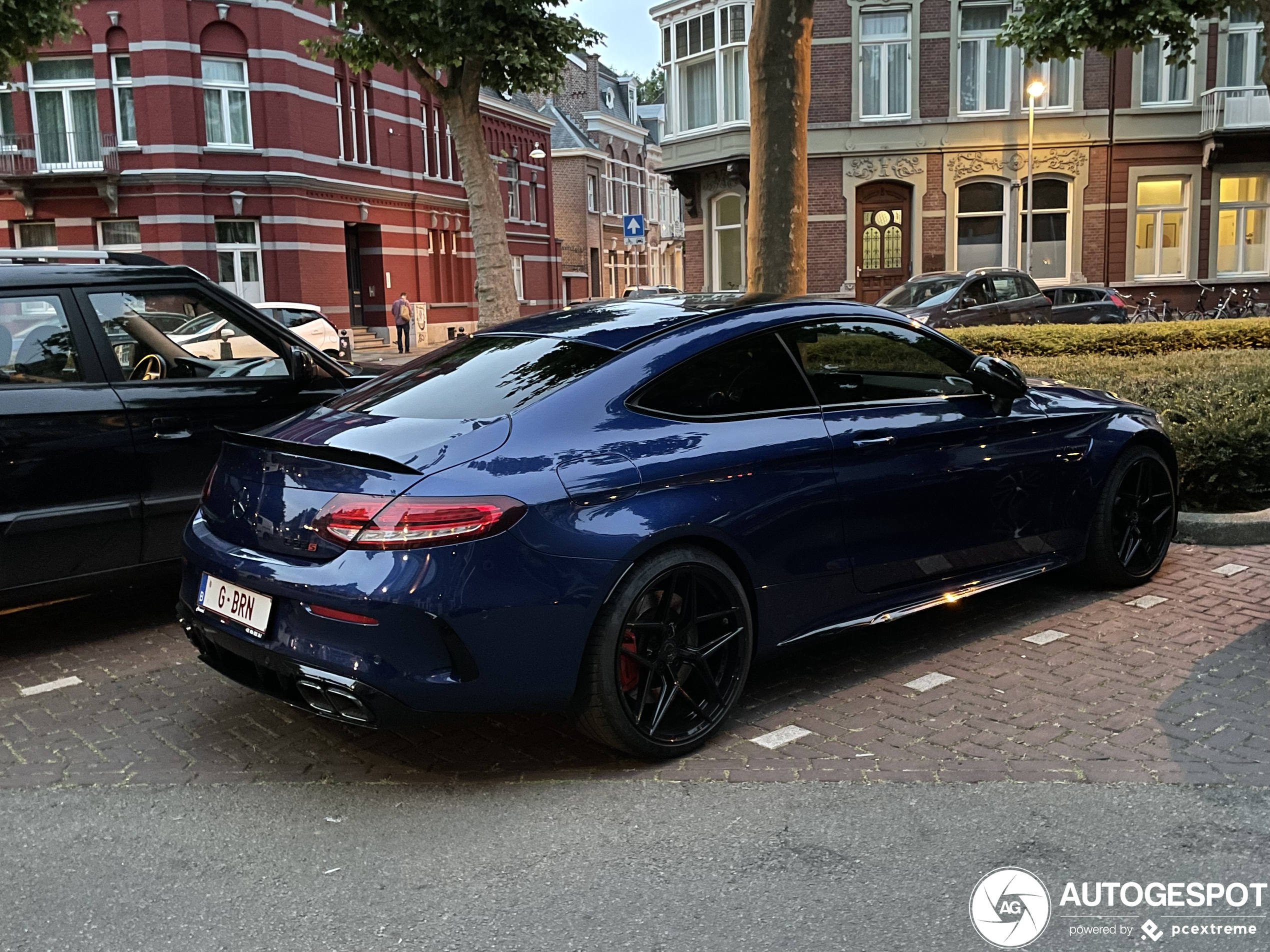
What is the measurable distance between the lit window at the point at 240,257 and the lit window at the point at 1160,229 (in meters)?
22.7

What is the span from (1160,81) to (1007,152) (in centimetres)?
412

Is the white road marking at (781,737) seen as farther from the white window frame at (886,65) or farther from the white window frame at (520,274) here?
the white window frame at (520,274)

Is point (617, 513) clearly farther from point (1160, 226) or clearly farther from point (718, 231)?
point (1160, 226)

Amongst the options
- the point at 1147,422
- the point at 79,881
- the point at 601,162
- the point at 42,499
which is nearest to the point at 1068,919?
the point at 79,881

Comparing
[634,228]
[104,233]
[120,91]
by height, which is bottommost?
[634,228]

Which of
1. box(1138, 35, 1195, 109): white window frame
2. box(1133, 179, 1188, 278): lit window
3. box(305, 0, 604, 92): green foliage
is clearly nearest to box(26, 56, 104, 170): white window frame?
box(305, 0, 604, 92): green foliage

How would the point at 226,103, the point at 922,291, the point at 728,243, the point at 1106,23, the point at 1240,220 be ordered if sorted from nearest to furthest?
the point at 1106,23 < the point at 922,291 < the point at 1240,220 < the point at 226,103 < the point at 728,243

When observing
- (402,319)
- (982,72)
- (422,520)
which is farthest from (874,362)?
(402,319)

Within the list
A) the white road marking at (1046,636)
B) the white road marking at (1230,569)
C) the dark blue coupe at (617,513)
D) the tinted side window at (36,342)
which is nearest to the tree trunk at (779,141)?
the white road marking at (1230,569)

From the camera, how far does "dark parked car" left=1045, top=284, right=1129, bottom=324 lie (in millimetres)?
22609

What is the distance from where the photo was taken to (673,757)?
413cm

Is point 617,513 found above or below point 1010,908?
above

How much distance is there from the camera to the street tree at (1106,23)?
16844 mm

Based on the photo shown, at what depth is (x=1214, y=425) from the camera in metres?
7.30
